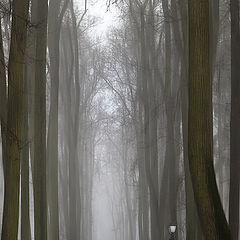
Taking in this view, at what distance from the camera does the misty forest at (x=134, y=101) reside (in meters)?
8.90

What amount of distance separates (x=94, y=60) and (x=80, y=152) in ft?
19.6

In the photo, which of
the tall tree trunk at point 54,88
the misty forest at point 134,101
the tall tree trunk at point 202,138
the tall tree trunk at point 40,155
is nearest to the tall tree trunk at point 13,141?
the misty forest at point 134,101

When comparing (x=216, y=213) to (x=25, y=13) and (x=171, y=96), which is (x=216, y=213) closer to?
(x=25, y=13)

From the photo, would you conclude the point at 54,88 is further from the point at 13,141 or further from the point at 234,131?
the point at 13,141

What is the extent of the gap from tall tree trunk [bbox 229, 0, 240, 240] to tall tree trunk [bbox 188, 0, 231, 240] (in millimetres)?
3679

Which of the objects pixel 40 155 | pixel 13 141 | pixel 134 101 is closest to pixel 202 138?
pixel 13 141

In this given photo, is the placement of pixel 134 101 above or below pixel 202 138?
above

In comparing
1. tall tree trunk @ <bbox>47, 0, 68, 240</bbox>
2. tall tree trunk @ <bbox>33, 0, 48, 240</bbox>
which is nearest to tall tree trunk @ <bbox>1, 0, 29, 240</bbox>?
tall tree trunk @ <bbox>33, 0, 48, 240</bbox>

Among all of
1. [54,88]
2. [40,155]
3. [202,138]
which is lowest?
[40,155]

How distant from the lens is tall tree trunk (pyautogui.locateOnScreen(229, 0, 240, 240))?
1243 cm

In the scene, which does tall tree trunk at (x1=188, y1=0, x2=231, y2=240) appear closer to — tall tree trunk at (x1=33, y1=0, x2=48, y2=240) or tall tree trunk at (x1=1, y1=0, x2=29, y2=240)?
tall tree trunk at (x1=1, y1=0, x2=29, y2=240)

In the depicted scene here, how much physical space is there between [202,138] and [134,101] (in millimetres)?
14563

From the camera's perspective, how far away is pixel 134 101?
23203mm

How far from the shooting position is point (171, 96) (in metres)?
19.2
